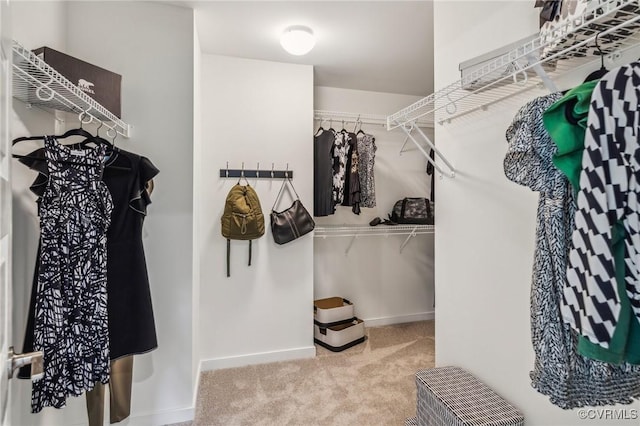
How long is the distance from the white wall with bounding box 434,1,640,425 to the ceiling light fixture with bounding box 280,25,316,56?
0.83 m

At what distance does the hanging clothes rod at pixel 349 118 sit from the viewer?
3.10 meters

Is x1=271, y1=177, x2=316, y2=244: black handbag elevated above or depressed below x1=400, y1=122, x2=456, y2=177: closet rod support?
below

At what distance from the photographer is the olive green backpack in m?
2.41

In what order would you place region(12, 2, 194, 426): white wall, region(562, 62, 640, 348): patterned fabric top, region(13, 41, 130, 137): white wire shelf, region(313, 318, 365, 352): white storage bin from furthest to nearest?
region(313, 318, 365, 352): white storage bin → region(12, 2, 194, 426): white wall → region(13, 41, 130, 137): white wire shelf → region(562, 62, 640, 348): patterned fabric top

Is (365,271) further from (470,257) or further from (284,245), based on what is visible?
(470,257)

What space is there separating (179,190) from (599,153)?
1857 mm

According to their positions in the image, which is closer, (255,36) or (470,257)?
(470,257)

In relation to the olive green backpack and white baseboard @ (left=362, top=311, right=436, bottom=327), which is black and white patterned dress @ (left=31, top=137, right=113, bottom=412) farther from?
white baseboard @ (left=362, top=311, right=436, bottom=327)

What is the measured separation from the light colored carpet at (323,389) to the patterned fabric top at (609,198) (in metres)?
1.59

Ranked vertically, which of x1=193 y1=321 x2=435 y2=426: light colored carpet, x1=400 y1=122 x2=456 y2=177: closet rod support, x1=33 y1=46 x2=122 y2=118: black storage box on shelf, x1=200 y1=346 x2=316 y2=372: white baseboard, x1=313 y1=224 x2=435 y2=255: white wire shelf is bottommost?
x1=193 y1=321 x2=435 y2=426: light colored carpet

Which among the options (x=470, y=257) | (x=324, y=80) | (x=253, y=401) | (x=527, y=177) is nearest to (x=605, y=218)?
(x=527, y=177)

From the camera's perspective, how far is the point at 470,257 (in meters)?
1.47

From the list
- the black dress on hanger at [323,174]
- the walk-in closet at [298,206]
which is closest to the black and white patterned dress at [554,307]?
the walk-in closet at [298,206]

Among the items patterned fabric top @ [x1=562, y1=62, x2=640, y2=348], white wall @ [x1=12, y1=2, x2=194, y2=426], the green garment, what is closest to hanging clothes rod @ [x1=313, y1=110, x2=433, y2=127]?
white wall @ [x1=12, y1=2, x2=194, y2=426]
